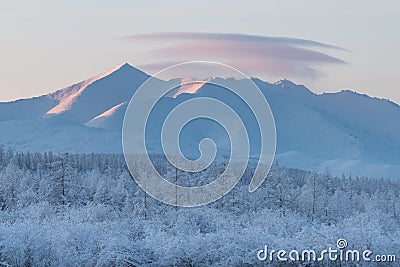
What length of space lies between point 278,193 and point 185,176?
14070 mm

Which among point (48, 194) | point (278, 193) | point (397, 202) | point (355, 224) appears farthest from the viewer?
point (397, 202)

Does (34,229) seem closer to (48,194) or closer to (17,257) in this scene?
(17,257)

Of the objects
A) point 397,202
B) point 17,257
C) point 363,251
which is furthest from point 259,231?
point 397,202

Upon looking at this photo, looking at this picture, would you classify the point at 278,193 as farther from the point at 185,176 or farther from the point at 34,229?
the point at 34,229

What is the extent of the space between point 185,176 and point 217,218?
4666 cm

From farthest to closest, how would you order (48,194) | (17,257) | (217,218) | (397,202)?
(397,202)
(48,194)
(217,218)
(17,257)

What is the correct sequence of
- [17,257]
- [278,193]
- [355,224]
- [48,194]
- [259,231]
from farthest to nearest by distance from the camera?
[278,193]
[48,194]
[355,224]
[259,231]
[17,257]

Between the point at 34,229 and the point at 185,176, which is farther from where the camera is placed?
the point at 185,176

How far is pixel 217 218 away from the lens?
2320 inches

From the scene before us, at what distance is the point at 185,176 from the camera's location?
106 meters

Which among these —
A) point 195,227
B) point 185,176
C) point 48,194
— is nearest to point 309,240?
point 195,227

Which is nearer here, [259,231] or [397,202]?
[259,231]

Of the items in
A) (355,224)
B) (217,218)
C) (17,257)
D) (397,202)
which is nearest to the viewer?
(17,257)

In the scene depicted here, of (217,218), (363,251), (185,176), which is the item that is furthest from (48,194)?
(363,251)
